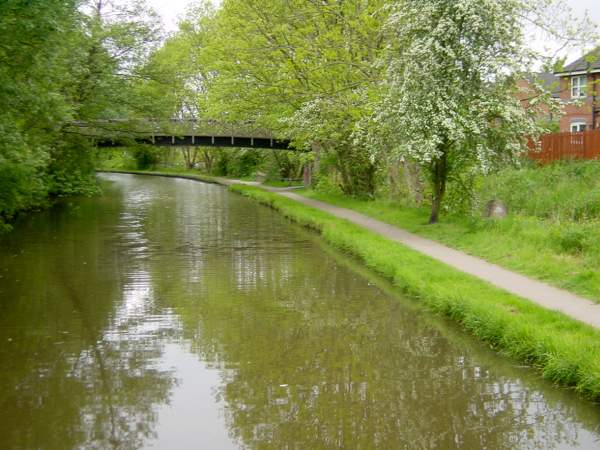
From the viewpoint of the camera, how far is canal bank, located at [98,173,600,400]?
7.36 metres

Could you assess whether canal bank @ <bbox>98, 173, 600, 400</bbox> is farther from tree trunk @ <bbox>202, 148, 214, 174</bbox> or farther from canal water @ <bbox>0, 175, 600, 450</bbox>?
tree trunk @ <bbox>202, 148, 214, 174</bbox>

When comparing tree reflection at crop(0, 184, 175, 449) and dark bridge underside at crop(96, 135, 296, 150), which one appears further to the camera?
dark bridge underside at crop(96, 135, 296, 150)

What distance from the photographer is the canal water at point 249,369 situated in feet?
20.9

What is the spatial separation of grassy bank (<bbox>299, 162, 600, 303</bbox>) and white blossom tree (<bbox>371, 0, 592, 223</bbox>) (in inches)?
59.5

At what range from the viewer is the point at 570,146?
84.0ft

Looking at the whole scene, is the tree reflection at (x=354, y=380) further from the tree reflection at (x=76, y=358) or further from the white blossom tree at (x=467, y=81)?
the white blossom tree at (x=467, y=81)

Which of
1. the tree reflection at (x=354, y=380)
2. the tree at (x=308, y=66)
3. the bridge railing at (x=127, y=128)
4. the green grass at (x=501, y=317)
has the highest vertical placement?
the tree at (x=308, y=66)

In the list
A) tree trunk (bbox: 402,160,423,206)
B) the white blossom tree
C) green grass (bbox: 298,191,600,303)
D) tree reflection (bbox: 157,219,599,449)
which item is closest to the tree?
tree trunk (bbox: 402,160,423,206)

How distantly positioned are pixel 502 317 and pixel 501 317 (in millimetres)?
13

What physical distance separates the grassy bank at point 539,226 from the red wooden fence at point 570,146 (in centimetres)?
319

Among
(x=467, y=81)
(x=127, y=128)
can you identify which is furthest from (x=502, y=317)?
(x=127, y=128)

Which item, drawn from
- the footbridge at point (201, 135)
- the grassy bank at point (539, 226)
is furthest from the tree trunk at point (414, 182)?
the footbridge at point (201, 135)

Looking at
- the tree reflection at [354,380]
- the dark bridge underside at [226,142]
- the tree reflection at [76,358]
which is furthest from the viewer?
the dark bridge underside at [226,142]

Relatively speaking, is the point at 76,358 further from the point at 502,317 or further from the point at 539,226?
the point at 539,226
